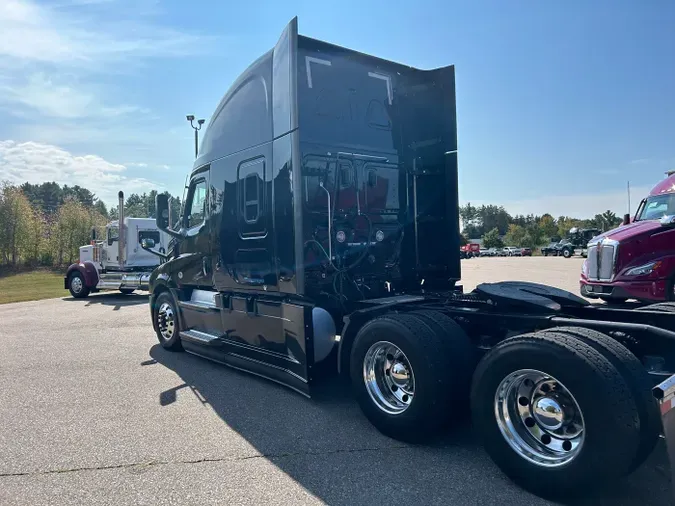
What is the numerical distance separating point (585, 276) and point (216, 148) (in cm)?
729

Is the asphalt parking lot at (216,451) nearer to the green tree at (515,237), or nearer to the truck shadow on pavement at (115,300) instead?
the truck shadow on pavement at (115,300)

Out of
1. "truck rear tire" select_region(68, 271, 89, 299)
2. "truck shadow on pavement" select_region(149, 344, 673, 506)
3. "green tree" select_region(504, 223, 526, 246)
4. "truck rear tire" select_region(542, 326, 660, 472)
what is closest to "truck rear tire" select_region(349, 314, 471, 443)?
"truck shadow on pavement" select_region(149, 344, 673, 506)

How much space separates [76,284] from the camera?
18516 millimetres

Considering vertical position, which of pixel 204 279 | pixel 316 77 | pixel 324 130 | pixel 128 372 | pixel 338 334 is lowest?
pixel 128 372

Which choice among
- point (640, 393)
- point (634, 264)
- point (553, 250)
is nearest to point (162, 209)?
point (640, 393)

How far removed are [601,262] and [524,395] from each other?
709 centimetres

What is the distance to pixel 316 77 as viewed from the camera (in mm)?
5449

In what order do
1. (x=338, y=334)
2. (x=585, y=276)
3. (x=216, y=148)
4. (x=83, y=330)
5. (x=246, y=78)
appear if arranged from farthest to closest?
(x=83, y=330)
(x=585, y=276)
(x=216, y=148)
(x=246, y=78)
(x=338, y=334)

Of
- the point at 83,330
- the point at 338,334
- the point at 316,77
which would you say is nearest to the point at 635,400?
the point at 338,334

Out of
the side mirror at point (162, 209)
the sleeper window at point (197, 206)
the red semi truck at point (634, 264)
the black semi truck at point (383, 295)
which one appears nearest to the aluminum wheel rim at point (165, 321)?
the black semi truck at point (383, 295)

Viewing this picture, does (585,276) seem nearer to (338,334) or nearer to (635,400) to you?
(338,334)

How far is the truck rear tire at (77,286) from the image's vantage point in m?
18.2

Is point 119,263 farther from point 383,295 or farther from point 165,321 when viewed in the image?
point 383,295

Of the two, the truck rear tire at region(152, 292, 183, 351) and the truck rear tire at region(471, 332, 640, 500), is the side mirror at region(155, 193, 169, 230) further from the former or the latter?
the truck rear tire at region(471, 332, 640, 500)
